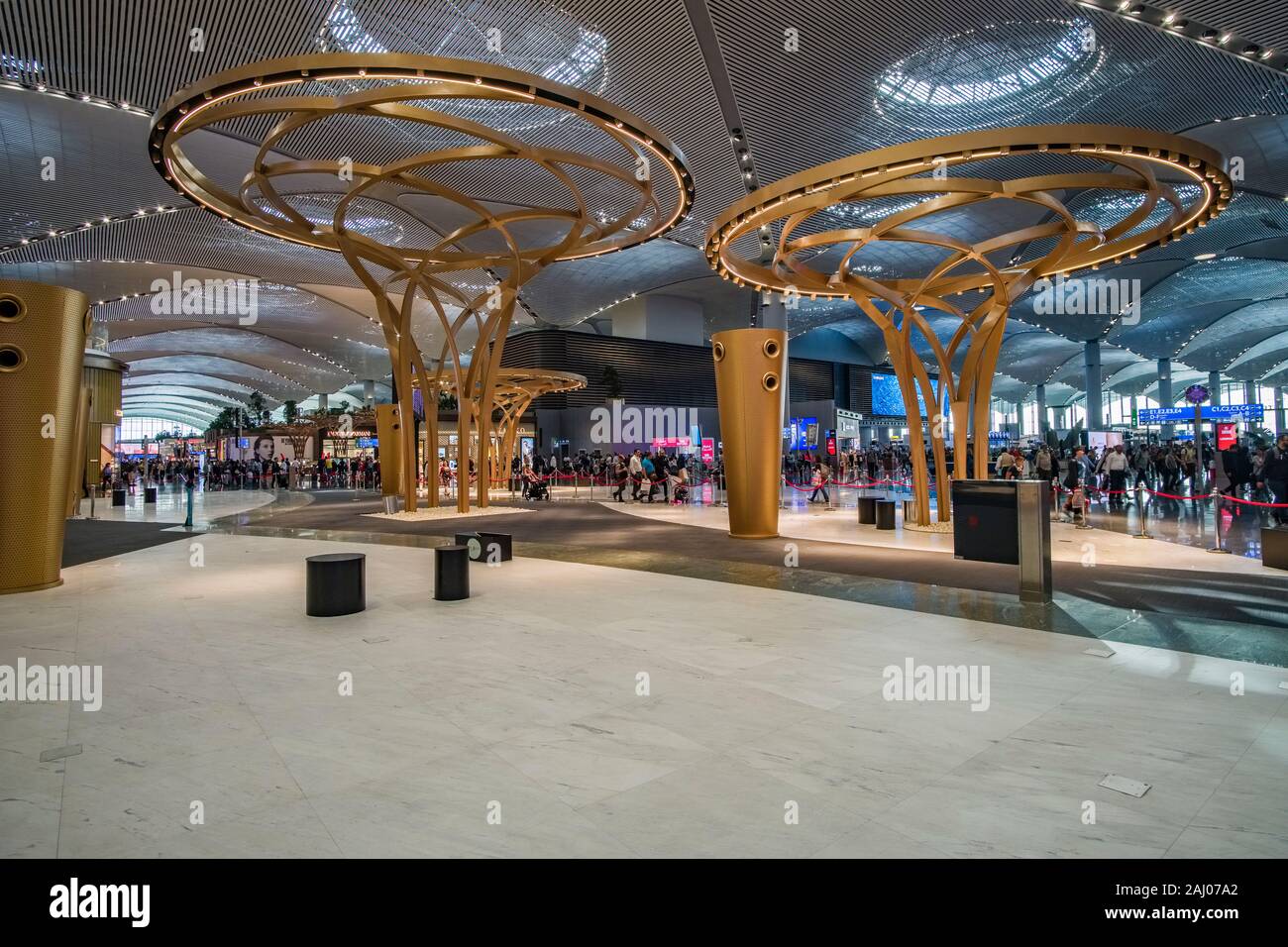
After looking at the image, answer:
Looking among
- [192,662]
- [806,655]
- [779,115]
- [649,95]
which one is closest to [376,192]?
[649,95]

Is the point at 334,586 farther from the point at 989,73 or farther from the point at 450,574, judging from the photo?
the point at 989,73

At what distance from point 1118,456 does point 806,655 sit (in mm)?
16899

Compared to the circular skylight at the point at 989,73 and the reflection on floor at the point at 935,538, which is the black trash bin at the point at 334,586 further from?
the circular skylight at the point at 989,73

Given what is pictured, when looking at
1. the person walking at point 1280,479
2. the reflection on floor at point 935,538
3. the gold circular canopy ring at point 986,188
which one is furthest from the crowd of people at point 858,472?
the gold circular canopy ring at point 986,188

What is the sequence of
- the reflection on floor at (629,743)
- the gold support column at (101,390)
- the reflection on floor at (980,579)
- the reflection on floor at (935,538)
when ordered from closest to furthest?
the reflection on floor at (629,743) < the reflection on floor at (980,579) < the reflection on floor at (935,538) < the gold support column at (101,390)

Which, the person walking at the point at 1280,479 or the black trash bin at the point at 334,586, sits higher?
the person walking at the point at 1280,479

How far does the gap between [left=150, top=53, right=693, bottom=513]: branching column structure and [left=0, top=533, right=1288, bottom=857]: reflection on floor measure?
6.72m

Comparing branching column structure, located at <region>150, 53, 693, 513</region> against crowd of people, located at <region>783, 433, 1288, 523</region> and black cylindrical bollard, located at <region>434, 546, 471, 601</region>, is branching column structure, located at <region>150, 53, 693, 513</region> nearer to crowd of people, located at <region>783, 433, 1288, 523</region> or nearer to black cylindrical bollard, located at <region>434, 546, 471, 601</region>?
black cylindrical bollard, located at <region>434, 546, 471, 601</region>

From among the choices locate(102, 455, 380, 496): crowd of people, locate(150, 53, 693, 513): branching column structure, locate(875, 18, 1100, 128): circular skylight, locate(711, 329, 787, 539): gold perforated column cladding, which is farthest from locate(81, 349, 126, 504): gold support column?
locate(875, 18, 1100, 128): circular skylight

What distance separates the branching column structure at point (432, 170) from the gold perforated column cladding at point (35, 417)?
3.02 m

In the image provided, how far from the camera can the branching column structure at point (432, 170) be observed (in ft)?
29.4

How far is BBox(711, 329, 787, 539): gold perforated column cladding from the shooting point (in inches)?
475

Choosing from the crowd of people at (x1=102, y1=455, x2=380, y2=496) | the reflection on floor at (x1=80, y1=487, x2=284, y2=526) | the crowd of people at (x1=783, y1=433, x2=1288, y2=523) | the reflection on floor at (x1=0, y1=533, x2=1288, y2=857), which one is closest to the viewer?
the reflection on floor at (x1=0, y1=533, x2=1288, y2=857)

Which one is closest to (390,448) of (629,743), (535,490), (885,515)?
(535,490)
